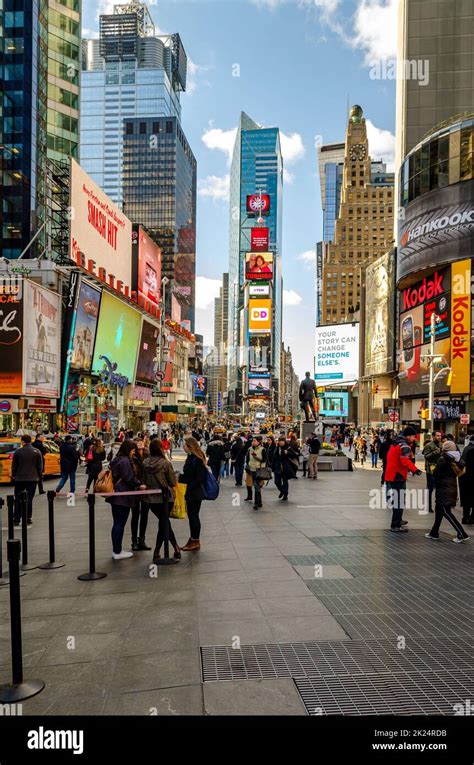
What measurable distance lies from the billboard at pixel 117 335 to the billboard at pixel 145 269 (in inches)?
177

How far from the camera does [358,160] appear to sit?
158375mm

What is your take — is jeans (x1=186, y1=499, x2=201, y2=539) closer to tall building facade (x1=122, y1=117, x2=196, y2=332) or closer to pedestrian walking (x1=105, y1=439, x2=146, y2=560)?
pedestrian walking (x1=105, y1=439, x2=146, y2=560)

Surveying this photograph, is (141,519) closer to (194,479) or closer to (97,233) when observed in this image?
(194,479)

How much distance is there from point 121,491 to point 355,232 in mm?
159567

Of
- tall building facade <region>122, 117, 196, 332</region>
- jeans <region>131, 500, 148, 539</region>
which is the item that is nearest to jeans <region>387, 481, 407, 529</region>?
jeans <region>131, 500, 148, 539</region>

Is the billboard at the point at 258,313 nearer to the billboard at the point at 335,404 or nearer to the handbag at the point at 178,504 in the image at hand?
the billboard at the point at 335,404

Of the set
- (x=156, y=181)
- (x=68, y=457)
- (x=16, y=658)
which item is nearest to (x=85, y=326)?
(x=68, y=457)

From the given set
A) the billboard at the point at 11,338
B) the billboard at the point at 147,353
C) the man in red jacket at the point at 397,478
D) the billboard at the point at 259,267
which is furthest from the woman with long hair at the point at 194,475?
the billboard at the point at 259,267

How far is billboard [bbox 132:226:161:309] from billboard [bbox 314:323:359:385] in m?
35.2

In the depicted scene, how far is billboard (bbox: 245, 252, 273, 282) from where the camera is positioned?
158 metres

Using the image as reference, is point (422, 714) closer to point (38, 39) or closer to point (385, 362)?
point (385, 362)

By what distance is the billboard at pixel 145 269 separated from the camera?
223 ft

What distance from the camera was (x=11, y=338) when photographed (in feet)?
113
